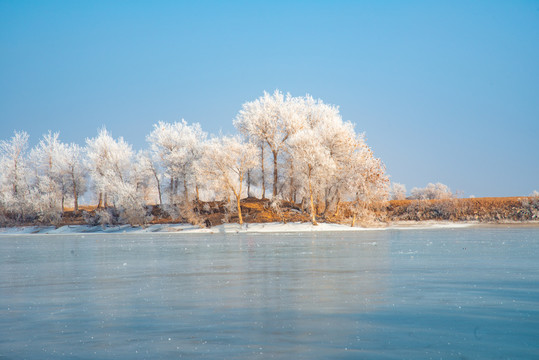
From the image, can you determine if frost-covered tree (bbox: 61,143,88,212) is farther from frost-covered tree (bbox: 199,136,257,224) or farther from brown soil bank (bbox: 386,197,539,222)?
brown soil bank (bbox: 386,197,539,222)

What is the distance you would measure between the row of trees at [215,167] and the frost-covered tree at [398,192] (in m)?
31.7

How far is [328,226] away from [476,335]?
37065 mm

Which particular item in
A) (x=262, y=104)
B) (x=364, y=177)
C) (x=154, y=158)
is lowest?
(x=364, y=177)

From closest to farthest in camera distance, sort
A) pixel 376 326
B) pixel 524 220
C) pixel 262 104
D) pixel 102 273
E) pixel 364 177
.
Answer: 1. pixel 376 326
2. pixel 102 273
3. pixel 364 177
4. pixel 524 220
5. pixel 262 104

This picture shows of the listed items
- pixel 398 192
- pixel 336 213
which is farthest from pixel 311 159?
pixel 398 192

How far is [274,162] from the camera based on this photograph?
50594mm

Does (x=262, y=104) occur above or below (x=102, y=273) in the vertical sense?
above

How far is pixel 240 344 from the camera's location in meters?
5.64

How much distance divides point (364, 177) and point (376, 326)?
35823 mm

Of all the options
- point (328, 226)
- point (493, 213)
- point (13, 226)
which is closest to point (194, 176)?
point (328, 226)

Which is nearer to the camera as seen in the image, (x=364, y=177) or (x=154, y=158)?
(x=364, y=177)

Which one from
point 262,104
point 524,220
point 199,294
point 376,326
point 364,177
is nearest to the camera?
point 376,326

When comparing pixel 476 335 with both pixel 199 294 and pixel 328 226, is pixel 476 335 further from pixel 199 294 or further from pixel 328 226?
pixel 328 226

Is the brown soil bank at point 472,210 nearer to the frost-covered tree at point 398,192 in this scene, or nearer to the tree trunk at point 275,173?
the tree trunk at point 275,173
